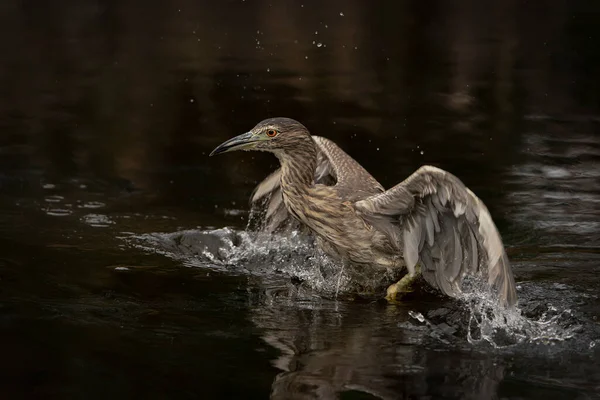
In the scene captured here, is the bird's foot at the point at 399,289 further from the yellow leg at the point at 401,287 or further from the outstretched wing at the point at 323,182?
the outstretched wing at the point at 323,182

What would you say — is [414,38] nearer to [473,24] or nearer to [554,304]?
[473,24]

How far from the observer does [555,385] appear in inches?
209

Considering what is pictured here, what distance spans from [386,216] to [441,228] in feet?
1.31

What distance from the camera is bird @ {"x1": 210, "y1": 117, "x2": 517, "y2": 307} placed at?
247 inches

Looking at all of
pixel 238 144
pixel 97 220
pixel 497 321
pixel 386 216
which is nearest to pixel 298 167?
pixel 238 144

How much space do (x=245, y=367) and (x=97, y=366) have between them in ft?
2.45

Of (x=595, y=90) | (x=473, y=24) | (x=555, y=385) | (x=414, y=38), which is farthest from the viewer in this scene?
(x=473, y=24)

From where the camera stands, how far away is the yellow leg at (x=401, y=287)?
22.5ft

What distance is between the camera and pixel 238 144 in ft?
22.5

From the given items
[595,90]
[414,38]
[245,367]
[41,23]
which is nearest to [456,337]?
[245,367]

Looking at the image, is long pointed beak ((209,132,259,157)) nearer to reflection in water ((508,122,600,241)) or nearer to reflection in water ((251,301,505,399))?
reflection in water ((251,301,505,399))

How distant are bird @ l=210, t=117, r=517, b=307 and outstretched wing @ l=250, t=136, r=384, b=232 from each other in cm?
2

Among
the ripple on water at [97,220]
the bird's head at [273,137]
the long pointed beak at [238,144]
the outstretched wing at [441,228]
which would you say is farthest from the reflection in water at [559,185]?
the ripple on water at [97,220]

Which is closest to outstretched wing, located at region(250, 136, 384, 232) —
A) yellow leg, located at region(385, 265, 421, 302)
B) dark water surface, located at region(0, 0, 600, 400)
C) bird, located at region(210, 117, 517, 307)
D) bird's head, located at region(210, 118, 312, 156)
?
bird, located at region(210, 117, 517, 307)
